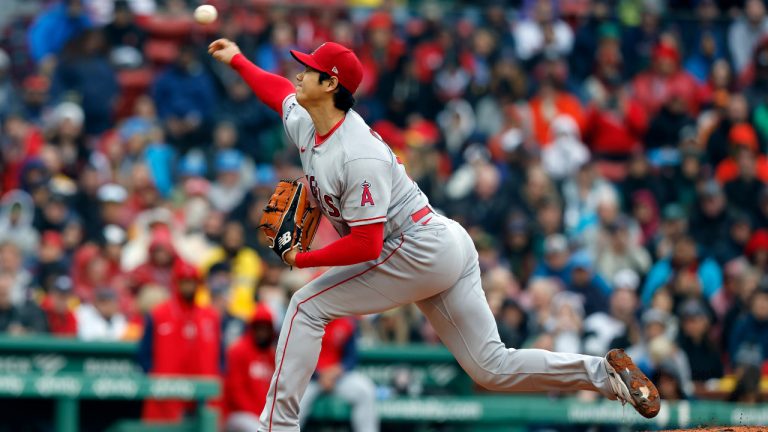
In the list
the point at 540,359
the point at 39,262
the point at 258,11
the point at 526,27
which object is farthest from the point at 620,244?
the point at 540,359

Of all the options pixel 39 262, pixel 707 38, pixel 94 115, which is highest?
pixel 707 38

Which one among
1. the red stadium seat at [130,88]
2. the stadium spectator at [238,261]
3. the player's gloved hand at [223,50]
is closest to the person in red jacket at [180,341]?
the stadium spectator at [238,261]

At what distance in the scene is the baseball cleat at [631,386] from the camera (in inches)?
238

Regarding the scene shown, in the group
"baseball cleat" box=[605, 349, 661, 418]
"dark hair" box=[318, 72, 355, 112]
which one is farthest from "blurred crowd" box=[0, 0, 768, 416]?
"dark hair" box=[318, 72, 355, 112]

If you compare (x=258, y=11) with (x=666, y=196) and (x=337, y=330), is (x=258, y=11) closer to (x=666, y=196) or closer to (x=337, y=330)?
(x=666, y=196)

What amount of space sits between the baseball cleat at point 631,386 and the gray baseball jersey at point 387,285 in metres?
0.06

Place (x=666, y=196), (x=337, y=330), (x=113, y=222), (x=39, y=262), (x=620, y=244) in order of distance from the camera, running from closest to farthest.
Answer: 1. (x=337, y=330)
2. (x=39, y=262)
3. (x=113, y=222)
4. (x=620, y=244)
5. (x=666, y=196)

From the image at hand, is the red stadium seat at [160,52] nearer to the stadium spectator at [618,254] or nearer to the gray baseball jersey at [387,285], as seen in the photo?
the stadium spectator at [618,254]

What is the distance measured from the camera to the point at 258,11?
1409 centimetres

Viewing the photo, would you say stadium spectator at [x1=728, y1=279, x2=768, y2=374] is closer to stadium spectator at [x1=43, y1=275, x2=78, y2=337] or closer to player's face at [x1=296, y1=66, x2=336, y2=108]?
stadium spectator at [x1=43, y1=275, x2=78, y2=337]

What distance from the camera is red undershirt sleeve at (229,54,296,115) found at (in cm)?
649

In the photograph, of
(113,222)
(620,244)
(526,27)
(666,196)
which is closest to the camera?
(113,222)

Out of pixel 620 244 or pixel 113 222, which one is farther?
pixel 620 244

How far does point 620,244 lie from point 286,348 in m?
7.21
